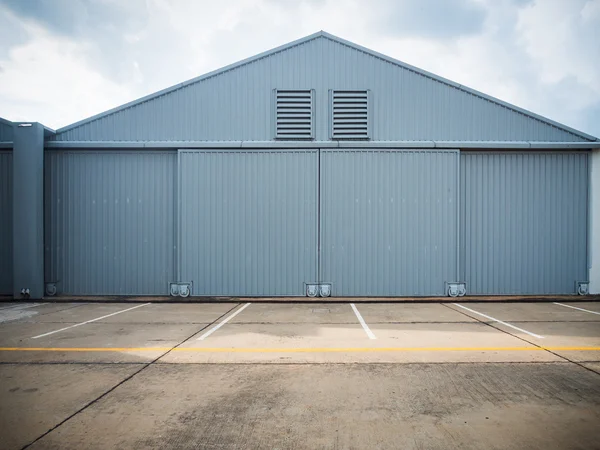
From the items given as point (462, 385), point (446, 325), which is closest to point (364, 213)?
point (446, 325)

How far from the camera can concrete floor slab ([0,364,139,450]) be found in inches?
130

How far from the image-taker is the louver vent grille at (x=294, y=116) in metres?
10.9

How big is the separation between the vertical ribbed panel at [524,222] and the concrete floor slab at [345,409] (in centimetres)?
677

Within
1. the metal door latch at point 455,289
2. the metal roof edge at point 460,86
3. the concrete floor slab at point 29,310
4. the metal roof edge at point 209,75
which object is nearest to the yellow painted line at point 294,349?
the concrete floor slab at point 29,310

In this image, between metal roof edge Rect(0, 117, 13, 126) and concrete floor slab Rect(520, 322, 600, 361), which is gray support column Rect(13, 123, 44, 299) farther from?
concrete floor slab Rect(520, 322, 600, 361)

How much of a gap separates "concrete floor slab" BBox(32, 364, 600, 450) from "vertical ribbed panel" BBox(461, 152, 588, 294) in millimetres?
6771

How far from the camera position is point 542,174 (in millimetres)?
11094

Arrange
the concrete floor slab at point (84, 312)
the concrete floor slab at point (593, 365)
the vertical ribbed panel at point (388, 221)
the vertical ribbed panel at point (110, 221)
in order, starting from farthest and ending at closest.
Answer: the vertical ribbed panel at point (110, 221)
the vertical ribbed panel at point (388, 221)
the concrete floor slab at point (84, 312)
the concrete floor slab at point (593, 365)

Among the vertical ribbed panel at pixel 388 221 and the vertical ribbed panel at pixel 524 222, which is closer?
the vertical ribbed panel at pixel 388 221

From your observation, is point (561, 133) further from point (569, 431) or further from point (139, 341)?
point (139, 341)

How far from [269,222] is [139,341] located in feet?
18.1

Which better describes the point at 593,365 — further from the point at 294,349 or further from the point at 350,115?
the point at 350,115

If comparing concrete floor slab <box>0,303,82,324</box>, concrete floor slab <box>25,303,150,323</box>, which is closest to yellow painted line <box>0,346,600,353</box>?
concrete floor slab <box>25,303,150,323</box>

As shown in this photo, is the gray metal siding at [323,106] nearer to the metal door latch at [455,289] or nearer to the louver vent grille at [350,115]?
the louver vent grille at [350,115]
